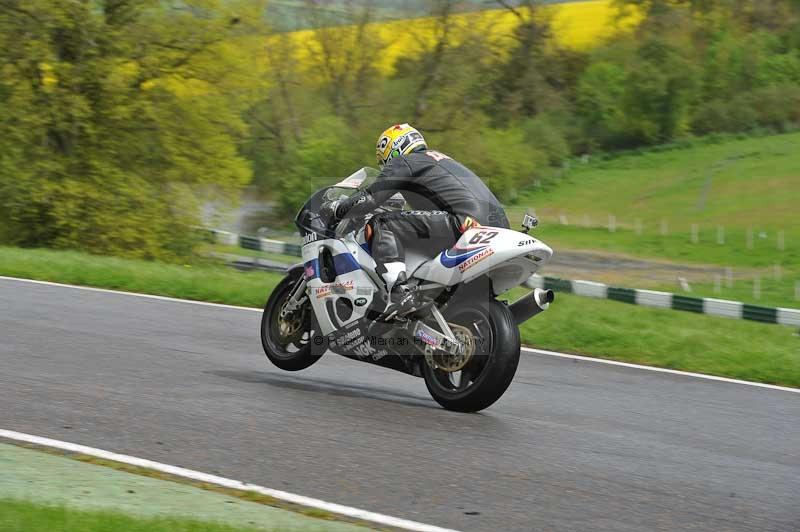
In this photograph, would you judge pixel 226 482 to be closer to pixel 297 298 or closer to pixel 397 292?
pixel 397 292

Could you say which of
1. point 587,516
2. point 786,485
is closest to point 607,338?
point 786,485

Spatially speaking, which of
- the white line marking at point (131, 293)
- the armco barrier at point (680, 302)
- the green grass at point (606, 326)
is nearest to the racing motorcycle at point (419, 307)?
the green grass at point (606, 326)

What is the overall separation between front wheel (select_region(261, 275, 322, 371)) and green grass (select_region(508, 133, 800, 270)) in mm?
25772

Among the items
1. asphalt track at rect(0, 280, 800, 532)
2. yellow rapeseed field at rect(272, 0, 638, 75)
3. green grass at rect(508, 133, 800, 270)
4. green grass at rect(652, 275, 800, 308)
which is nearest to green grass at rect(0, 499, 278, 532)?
asphalt track at rect(0, 280, 800, 532)

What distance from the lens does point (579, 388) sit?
28.1 ft

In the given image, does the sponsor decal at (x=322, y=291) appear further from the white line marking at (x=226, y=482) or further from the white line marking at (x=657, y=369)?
the white line marking at (x=657, y=369)

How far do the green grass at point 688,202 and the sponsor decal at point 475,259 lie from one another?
26.9m

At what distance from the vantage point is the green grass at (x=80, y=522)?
4398 mm

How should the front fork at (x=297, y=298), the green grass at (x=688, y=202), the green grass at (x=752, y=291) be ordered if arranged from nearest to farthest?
the front fork at (x=297, y=298) < the green grass at (x=752, y=291) < the green grass at (x=688, y=202)

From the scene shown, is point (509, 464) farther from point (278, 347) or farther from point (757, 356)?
point (757, 356)

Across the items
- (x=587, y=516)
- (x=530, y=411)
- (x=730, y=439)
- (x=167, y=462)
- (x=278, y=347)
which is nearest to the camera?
(x=587, y=516)

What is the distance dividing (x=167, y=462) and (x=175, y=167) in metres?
22.2

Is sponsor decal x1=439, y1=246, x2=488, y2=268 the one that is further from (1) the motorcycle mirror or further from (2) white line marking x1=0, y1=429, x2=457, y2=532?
(2) white line marking x1=0, y1=429, x2=457, y2=532

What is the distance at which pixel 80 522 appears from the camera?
4.49 m
